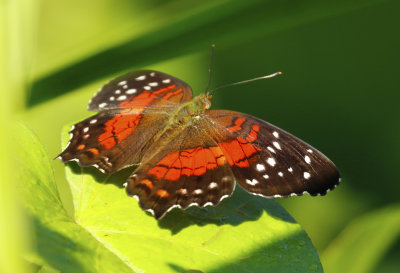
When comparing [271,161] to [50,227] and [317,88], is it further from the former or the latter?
[317,88]

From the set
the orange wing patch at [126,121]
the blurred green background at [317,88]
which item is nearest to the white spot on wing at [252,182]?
the orange wing patch at [126,121]

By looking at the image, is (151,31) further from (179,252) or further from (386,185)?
(386,185)

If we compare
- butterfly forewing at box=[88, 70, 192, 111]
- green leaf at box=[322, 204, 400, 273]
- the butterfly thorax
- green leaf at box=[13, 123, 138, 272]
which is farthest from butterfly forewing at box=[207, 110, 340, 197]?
green leaf at box=[322, 204, 400, 273]

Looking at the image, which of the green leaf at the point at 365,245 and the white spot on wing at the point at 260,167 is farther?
the green leaf at the point at 365,245

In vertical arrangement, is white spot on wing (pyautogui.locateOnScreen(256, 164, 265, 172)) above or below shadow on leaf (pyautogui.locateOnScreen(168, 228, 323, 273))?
above

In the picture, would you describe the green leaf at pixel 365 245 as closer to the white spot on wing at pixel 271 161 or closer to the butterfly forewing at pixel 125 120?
the white spot on wing at pixel 271 161

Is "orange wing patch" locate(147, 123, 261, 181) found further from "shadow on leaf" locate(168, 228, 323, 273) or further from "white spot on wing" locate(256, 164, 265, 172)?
"shadow on leaf" locate(168, 228, 323, 273)

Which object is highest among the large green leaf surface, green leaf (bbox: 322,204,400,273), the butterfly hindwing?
the butterfly hindwing

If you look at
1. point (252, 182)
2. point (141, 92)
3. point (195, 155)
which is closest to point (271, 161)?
point (252, 182)
